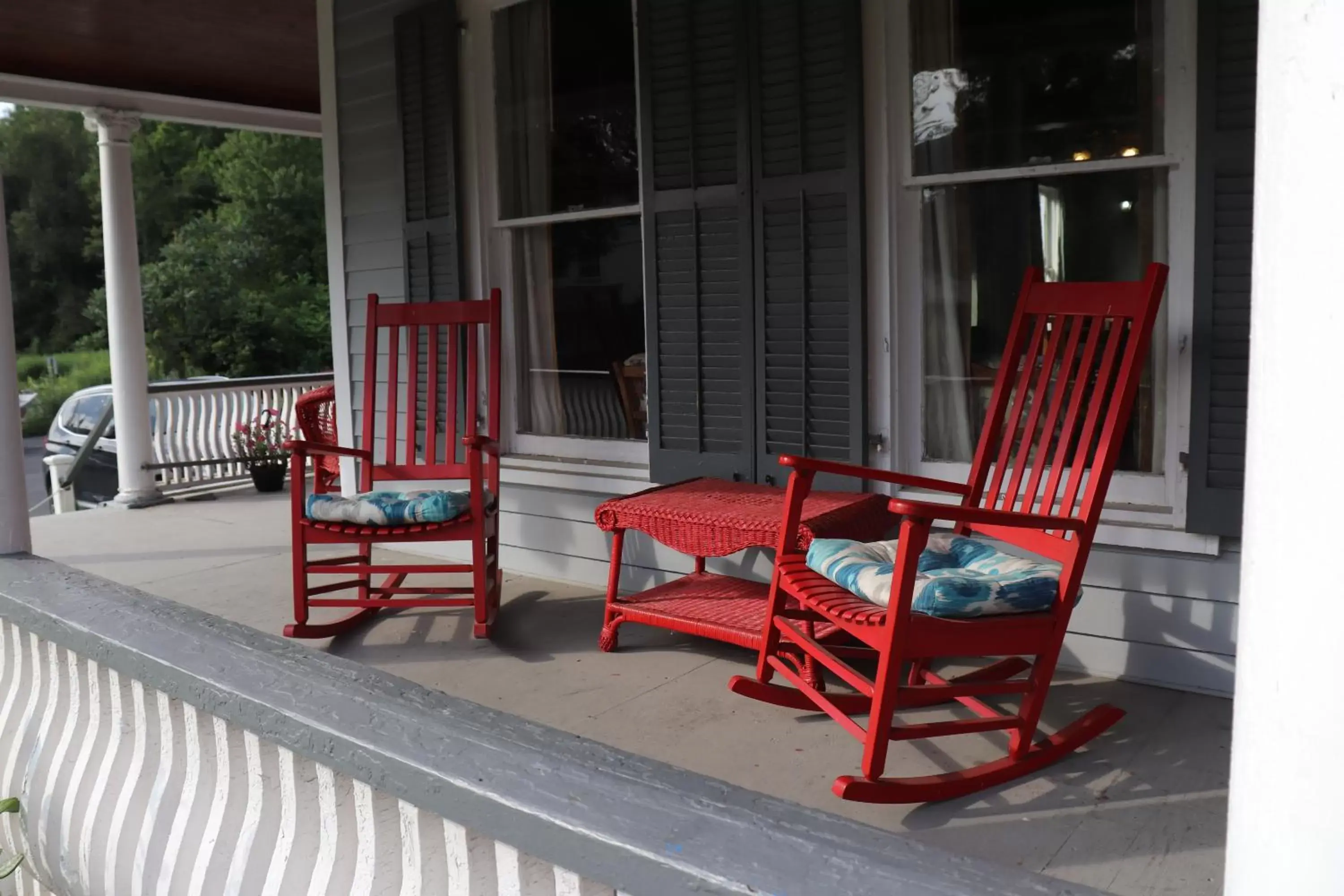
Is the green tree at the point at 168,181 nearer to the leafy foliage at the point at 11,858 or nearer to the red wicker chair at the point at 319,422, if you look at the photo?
the red wicker chair at the point at 319,422

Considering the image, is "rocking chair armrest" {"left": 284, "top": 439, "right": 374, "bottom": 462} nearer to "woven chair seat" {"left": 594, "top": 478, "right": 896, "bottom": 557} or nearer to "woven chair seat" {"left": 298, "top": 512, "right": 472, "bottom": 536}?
"woven chair seat" {"left": 298, "top": 512, "right": 472, "bottom": 536}

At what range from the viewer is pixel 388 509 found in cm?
344

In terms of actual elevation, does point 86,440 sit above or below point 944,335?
below

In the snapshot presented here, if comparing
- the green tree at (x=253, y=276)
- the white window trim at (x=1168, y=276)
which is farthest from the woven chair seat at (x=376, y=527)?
the green tree at (x=253, y=276)

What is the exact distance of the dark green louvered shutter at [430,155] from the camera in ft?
14.2

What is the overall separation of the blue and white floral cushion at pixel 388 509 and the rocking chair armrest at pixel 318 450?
0.15m

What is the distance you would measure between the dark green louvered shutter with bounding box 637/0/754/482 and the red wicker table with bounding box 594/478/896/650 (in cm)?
26

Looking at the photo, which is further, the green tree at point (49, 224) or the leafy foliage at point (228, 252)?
the green tree at point (49, 224)

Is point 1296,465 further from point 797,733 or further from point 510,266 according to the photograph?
point 510,266

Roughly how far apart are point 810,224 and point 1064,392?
0.97 m

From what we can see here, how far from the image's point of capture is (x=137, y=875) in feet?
4.91

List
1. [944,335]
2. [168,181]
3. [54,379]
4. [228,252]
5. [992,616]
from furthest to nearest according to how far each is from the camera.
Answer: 1. [54,379]
2. [168,181]
3. [228,252]
4. [944,335]
5. [992,616]

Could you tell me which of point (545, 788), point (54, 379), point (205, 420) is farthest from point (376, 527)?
point (54, 379)

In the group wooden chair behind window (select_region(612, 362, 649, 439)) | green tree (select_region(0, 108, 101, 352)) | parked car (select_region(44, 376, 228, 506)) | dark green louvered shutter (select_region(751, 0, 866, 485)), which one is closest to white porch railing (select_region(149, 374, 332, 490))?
parked car (select_region(44, 376, 228, 506))
